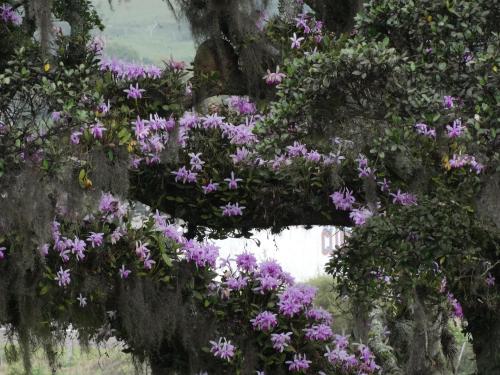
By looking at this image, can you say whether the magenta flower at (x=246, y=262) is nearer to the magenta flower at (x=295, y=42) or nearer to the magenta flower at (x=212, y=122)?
the magenta flower at (x=212, y=122)

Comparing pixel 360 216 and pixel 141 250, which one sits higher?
pixel 360 216

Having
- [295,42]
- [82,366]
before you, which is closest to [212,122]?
[295,42]

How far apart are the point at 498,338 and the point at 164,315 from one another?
201 centimetres

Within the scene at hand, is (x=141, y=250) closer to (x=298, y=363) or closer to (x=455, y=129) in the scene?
(x=298, y=363)

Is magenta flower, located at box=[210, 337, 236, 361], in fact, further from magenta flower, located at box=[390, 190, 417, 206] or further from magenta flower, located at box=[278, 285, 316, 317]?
magenta flower, located at box=[390, 190, 417, 206]

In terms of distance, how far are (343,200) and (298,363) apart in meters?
1.05

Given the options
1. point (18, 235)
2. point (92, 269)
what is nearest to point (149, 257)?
point (92, 269)

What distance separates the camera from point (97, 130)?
4.97 meters

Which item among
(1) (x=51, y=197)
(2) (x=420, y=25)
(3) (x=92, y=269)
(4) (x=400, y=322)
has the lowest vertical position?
(4) (x=400, y=322)

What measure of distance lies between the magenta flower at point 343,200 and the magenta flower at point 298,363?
97 cm

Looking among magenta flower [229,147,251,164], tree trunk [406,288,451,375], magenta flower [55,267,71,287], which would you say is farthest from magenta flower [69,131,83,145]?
tree trunk [406,288,451,375]

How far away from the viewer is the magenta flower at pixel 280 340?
5949mm

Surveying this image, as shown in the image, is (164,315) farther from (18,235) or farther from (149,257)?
(18,235)

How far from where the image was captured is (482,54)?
429cm
